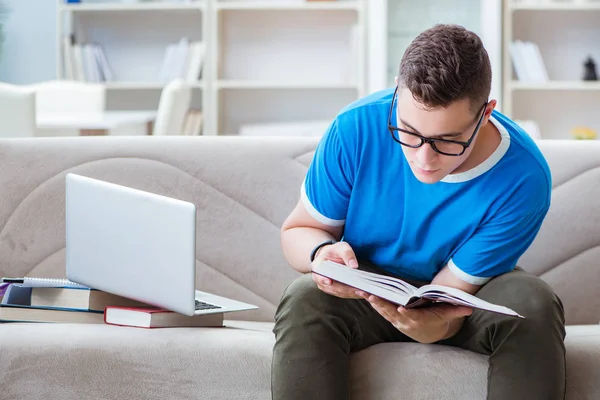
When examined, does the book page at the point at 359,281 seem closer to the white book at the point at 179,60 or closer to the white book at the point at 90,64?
the white book at the point at 179,60

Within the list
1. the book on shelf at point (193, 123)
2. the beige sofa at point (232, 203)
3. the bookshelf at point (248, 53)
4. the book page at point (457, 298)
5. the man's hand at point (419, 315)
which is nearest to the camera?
the book page at point (457, 298)

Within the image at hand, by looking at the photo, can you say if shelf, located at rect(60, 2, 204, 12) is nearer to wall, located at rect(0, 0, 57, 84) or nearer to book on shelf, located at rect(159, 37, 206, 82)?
book on shelf, located at rect(159, 37, 206, 82)

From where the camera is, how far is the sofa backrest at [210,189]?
6.12ft

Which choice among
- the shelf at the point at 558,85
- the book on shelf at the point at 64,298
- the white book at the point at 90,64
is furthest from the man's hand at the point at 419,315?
the white book at the point at 90,64

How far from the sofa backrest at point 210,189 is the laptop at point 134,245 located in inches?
9.3

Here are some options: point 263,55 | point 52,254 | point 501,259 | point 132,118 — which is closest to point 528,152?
point 501,259

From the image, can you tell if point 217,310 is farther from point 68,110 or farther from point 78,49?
point 78,49

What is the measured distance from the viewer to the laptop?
142 centimetres

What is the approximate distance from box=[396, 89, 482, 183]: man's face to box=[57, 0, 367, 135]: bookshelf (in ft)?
11.4

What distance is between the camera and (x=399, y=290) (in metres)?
1.20

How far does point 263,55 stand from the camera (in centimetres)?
478

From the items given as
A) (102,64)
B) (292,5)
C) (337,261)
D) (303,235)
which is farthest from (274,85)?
(337,261)

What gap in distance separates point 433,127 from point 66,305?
832mm

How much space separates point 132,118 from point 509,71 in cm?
206
